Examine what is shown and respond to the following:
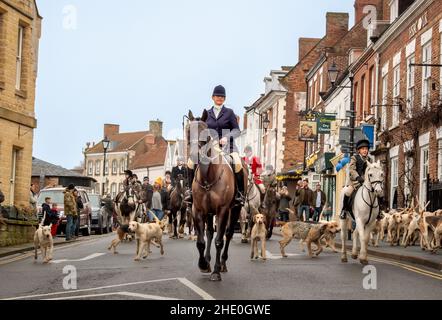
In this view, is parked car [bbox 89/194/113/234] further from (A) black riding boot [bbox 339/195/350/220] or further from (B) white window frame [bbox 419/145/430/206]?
(A) black riding boot [bbox 339/195/350/220]

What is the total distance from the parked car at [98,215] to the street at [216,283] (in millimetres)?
20726

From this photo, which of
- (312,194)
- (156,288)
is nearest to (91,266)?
(156,288)

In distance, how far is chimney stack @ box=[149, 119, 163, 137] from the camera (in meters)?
128

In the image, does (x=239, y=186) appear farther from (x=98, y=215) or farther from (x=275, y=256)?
(x=98, y=215)

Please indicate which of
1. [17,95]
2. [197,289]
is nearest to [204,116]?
[197,289]

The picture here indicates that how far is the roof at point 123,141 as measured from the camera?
12562 centimetres

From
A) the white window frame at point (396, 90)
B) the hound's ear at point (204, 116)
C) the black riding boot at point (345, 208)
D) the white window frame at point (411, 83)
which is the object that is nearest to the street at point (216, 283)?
the black riding boot at point (345, 208)

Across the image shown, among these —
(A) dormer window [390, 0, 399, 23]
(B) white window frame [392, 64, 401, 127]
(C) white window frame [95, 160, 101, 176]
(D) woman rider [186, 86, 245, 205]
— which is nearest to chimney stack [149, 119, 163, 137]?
(C) white window frame [95, 160, 101, 176]

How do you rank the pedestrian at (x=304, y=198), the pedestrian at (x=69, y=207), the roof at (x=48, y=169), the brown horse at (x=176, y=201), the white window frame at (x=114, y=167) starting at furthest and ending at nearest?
the white window frame at (x=114, y=167)
the roof at (x=48, y=169)
the pedestrian at (x=304, y=198)
the pedestrian at (x=69, y=207)
the brown horse at (x=176, y=201)

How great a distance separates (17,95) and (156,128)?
102249mm

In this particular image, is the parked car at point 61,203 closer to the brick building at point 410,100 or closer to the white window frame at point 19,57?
the white window frame at point 19,57

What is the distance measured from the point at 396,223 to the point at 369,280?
1095cm

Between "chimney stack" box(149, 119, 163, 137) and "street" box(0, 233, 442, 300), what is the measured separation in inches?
4349

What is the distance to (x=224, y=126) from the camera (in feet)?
44.1
